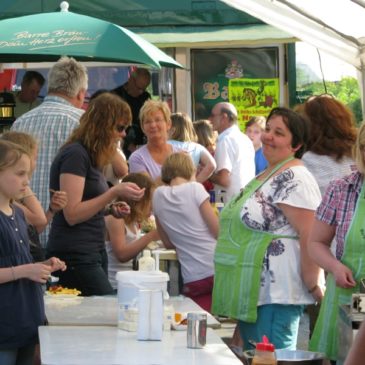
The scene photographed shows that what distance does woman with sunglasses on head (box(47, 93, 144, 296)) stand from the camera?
Result: 20.7 ft

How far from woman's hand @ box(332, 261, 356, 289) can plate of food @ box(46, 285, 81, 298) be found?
5.00ft

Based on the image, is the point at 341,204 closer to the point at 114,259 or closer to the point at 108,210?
the point at 108,210

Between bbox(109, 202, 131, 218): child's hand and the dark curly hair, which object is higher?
the dark curly hair

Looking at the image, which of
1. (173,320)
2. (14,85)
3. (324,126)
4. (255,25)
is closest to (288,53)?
(255,25)

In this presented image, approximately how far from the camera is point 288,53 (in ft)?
47.4

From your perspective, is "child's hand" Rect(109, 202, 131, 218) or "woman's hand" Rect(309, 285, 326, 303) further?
"child's hand" Rect(109, 202, 131, 218)

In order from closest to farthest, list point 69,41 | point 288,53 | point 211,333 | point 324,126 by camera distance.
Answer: point 211,333 < point 324,126 < point 69,41 < point 288,53

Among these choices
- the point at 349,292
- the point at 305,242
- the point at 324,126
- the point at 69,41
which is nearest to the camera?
the point at 349,292

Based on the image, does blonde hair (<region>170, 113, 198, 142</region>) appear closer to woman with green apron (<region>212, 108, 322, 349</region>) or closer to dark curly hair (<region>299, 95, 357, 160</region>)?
dark curly hair (<region>299, 95, 357, 160</region>)

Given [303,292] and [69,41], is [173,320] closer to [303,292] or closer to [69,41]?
[303,292]

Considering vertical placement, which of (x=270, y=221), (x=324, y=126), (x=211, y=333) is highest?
(x=324, y=126)

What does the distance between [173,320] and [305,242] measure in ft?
3.37

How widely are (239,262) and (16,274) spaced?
1345 millimetres

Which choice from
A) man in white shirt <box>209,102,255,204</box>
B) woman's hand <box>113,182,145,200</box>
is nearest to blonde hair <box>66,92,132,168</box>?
woman's hand <box>113,182,145,200</box>
